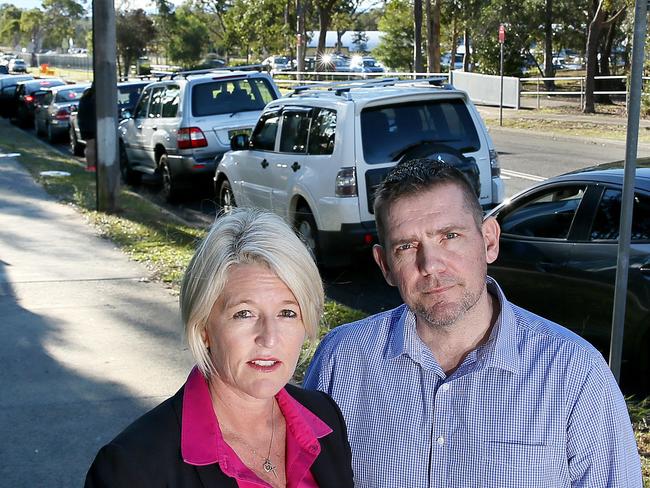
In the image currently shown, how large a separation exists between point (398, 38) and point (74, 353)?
51.9 meters

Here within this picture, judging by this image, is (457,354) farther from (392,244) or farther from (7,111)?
(7,111)

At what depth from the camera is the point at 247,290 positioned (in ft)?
7.70

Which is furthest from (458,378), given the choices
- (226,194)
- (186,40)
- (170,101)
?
(186,40)

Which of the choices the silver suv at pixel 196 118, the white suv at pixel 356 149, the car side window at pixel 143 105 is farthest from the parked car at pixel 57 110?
the white suv at pixel 356 149

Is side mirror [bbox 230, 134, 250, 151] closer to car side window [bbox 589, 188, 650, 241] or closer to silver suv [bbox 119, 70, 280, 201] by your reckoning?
silver suv [bbox 119, 70, 280, 201]

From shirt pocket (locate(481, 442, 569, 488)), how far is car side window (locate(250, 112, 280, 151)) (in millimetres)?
8633

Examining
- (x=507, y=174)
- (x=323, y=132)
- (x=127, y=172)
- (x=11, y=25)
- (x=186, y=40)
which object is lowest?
(x=127, y=172)

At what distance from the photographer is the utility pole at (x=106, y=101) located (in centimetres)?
1367

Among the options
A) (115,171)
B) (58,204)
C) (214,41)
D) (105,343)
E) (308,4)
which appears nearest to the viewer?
(105,343)

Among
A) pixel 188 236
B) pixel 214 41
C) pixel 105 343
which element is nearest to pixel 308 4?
pixel 214 41

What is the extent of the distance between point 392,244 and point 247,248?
51 cm

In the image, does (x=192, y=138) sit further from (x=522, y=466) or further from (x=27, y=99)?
(x=27, y=99)

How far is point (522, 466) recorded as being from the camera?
248 cm

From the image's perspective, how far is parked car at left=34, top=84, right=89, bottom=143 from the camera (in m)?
27.5
